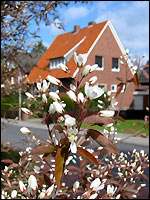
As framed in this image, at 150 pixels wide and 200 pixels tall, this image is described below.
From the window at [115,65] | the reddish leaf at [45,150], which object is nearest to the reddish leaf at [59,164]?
the reddish leaf at [45,150]

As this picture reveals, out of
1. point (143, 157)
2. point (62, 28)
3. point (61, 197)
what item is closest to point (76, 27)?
point (62, 28)

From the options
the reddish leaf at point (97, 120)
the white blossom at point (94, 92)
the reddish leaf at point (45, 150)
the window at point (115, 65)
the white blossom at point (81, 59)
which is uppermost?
the window at point (115, 65)

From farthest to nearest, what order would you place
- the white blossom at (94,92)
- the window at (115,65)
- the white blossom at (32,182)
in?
the window at (115,65) → the white blossom at (32,182) → the white blossom at (94,92)

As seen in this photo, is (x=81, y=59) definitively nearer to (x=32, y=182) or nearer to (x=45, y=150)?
(x=45, y=150)

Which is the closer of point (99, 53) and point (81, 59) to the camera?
point (81, 59)

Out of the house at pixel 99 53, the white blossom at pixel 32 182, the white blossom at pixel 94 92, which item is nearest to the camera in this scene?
the white blossom at pixel 94 92

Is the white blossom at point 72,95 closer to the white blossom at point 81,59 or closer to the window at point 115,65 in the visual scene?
the white blossom at point 81,59

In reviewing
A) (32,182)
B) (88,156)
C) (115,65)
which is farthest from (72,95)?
(115,65)

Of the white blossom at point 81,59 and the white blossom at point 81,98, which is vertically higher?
the white blossom at point 81,59

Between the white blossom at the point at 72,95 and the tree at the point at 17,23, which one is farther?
the tree at the point at 17,23

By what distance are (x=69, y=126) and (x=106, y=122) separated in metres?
0.08

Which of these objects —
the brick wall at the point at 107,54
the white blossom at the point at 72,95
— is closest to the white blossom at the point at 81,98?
the white blossom at the point at 72,95

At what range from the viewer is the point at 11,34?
193cm

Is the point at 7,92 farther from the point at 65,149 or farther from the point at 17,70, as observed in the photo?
Answer: the point at 65,149
